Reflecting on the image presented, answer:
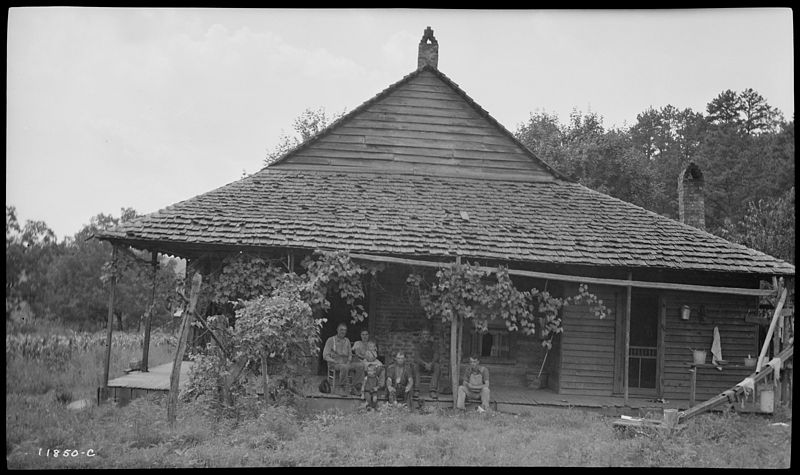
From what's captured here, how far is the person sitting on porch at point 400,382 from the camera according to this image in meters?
10.1

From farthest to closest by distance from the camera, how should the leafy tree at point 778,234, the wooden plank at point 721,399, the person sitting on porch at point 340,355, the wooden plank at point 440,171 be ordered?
the leafy tree at point 778,234
the wooden plank at point 440,171
the person sitting on porch at point 340,355
the wooden plank at point 721,399

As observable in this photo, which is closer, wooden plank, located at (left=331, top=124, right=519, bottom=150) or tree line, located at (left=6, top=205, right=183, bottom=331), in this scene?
tree line, located at (left=6, top=205, right=183, bottom=331)

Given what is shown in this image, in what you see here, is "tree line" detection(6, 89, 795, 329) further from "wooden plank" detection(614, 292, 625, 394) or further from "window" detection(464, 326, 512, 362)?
"wooden plank" detection(614, 292, 625, 394)

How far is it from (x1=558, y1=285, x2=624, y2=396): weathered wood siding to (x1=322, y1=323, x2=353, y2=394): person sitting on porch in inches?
182

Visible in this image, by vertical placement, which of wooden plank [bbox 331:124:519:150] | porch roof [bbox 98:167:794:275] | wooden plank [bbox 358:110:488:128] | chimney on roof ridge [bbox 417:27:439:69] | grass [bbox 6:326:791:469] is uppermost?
chimney on roof ridge [bbox 417:27:439:69]

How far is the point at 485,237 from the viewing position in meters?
11.1

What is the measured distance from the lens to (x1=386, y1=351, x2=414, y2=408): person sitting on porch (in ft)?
33.0

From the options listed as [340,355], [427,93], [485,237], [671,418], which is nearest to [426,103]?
[427,93]

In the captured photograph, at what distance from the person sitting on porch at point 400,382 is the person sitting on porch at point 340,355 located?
1027 millimetres

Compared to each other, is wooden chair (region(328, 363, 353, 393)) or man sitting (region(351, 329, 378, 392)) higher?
man sitting (region(351, 329, 378, 392))

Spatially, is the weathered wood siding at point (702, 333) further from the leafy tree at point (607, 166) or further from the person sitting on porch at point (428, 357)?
the leafy tree at point (607, 166)

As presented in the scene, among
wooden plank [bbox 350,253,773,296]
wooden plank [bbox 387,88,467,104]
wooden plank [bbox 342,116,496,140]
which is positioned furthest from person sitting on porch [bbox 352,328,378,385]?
wooden plank [bbox 387,88,467,104]

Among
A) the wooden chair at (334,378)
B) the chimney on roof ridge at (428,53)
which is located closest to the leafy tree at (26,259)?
the wooden chair at (334,378)

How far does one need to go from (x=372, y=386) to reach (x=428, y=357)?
270cm
